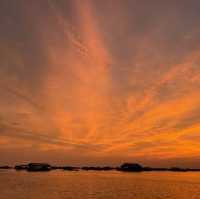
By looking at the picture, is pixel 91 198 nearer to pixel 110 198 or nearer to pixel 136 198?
pixel 110 198

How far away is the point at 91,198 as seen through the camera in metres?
65.9

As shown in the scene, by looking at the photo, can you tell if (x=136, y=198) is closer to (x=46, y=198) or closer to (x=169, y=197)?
(x=169, y=197)

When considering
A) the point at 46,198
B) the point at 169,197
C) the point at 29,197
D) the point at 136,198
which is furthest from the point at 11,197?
the point at 169,197

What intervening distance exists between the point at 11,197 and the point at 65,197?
10.8m

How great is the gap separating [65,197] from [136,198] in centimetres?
1434

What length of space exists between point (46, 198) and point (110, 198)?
1257 cm

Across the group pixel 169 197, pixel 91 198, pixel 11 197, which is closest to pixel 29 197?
pixel 11 197

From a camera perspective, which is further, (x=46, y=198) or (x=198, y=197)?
(x=198, y=197)

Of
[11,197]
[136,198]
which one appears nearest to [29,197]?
[11,197]

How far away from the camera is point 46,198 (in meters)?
64.6

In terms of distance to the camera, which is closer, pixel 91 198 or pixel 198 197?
pixel 91 198

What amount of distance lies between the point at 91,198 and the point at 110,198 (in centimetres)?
379

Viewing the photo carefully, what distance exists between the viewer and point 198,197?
70.3 m

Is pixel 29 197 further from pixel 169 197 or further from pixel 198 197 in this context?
pixel 198 197
